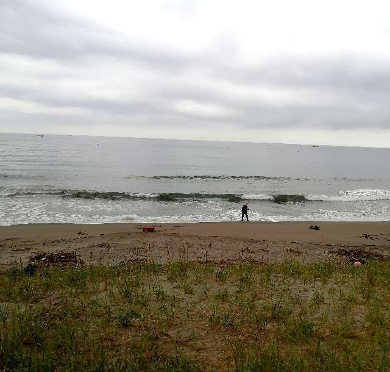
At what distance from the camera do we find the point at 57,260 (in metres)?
11.8

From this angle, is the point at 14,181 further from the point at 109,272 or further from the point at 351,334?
the point at 351,334

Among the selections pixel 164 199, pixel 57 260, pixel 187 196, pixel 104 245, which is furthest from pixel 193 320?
pixel 187 196

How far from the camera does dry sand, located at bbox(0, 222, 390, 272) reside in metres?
12.8

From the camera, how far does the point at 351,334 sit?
19.9 feet

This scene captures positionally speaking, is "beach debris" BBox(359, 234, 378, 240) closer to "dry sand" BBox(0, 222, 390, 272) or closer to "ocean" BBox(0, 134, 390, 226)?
"dry sand" BBox(0, 222, 390, 272)

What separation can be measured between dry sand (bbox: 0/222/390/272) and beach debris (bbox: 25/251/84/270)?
1.01 feet

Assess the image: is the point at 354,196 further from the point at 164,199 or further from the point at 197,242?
the point at 197,242

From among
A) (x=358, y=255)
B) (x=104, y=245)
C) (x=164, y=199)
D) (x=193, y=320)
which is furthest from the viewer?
(x=164, y=199)

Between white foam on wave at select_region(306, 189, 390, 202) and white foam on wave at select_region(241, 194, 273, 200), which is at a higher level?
white foam on wave at select_region(306, 189, 390, 202)

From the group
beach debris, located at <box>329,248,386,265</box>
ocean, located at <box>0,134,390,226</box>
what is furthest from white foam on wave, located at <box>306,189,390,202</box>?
beach debris, located at <box>329,248,386,265</box>

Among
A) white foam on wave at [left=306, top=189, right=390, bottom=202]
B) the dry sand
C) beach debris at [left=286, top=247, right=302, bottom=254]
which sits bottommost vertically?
the dry sand

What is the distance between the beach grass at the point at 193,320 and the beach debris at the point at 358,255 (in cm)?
428

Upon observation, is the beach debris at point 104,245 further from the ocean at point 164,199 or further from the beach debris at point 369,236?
the beach debris at point 369,236

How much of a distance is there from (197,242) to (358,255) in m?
7.00
